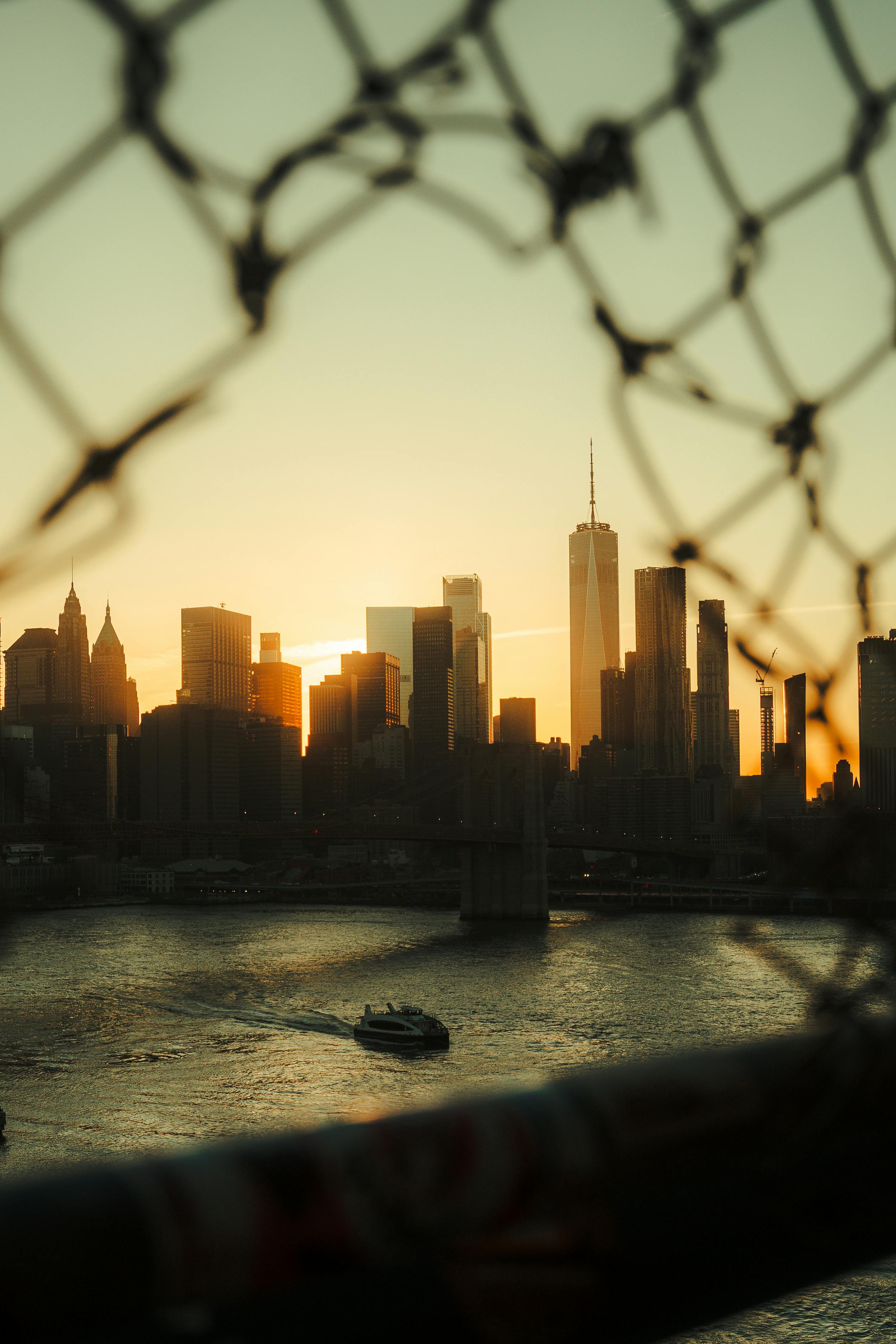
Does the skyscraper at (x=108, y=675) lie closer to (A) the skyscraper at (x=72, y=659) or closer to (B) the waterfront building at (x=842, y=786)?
(A) the skyscraper at (x=72, y=659)

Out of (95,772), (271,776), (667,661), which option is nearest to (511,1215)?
(667,661)

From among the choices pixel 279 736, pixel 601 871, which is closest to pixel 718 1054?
pixel 279 736

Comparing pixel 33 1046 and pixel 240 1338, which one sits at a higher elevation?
pixel 240 1338

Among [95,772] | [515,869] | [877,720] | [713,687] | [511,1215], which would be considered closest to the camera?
[511,1215]

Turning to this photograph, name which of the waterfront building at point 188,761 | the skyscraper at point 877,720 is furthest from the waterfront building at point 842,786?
the waterfront building at point 188,761

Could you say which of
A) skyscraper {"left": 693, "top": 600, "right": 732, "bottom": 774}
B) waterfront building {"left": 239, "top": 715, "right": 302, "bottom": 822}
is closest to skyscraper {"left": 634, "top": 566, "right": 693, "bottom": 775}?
skyscraper {"left": 693, "top": 600, "right": 732, "bottom": 774}

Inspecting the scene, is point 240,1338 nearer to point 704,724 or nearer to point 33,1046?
point 704,724

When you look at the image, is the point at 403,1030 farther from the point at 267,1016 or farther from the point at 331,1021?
the point at 267,1016

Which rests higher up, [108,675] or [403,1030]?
[108,675]
